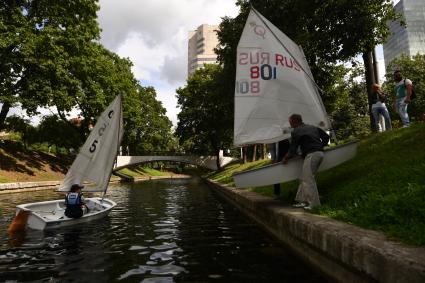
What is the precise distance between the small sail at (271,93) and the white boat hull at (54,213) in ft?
22.9

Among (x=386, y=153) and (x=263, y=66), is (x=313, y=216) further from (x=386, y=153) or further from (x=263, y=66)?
(x=263, y=66)

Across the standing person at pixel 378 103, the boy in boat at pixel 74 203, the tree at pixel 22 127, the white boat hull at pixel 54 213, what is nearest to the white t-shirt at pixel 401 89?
the standing person at pixel 378 103

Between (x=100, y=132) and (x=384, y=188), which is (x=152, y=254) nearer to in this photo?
(x=384, y=188)

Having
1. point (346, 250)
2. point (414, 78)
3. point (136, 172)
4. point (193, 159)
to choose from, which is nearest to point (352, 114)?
point (414, 78)

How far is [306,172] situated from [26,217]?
31.9ft

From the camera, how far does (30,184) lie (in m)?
36.6

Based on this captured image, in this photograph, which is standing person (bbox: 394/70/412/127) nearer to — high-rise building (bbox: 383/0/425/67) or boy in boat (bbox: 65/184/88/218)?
boy in boat (bbox: 65/184/88/218)

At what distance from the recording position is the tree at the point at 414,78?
5701 centimetres

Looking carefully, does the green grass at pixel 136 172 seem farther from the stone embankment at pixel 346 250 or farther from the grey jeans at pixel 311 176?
the stone embankment at pixel 346 250

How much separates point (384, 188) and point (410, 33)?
194 m

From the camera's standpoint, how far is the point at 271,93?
12297 mm

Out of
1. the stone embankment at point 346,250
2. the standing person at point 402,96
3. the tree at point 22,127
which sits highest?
the tree at point 22,127

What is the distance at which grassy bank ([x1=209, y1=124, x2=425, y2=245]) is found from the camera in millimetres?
6746

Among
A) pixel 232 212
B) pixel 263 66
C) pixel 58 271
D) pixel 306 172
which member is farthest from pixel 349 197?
pixel 232 212
